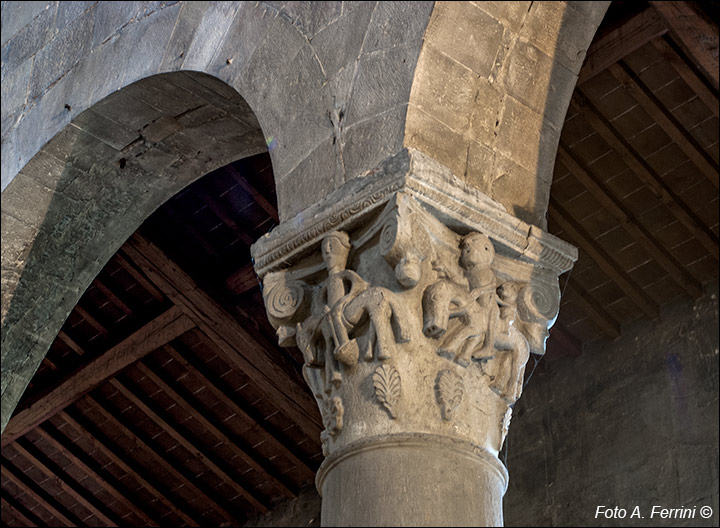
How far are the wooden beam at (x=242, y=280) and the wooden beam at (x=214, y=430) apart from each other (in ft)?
3.63

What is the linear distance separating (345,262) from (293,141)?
53cm

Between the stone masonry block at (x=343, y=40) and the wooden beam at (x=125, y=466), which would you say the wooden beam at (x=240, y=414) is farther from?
the stone masonry block at (x=343, y=40)

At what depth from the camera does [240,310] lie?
759 centimetres

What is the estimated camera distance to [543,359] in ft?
26.1

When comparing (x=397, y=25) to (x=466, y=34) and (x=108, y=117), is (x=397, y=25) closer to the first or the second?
(x=466, y=34)

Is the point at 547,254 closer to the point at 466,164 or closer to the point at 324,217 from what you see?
the point at 466,164

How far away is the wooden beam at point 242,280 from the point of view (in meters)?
7.25

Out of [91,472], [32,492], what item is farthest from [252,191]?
[32,492]

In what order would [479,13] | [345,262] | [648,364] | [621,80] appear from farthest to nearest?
[648,364], [621,80], [479,13], [345,262]

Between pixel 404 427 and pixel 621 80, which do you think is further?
pixel 621 80

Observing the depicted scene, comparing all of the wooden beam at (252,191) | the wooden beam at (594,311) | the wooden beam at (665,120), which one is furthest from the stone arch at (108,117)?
the wooden beam at (594,311)

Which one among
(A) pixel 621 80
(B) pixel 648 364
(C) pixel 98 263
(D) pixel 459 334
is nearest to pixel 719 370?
(B) pixel 648 364

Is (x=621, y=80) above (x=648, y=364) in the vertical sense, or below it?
above

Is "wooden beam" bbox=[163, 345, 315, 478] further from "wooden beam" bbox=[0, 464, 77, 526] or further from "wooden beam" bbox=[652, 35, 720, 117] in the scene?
"wooden beam" bbox=[652, 35, 720, 117]
